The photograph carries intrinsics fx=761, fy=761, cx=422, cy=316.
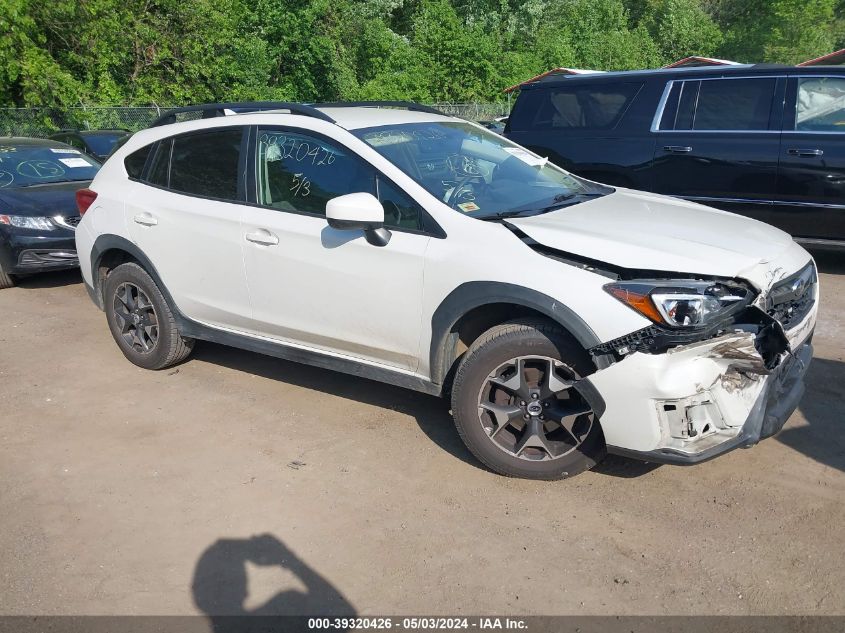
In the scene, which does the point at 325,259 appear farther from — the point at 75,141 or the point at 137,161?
the point at 75,141

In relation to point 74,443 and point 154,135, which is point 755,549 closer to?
point 74,443

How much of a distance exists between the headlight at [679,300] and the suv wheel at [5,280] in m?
6.93

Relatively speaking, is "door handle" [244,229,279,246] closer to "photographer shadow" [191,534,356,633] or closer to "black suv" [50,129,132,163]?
"photographer shadow" [191,534,356,633]

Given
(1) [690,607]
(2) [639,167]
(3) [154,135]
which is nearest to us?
(1) [690,607]

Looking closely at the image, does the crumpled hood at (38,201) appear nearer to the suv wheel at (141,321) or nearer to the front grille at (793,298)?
the suv wheel at (141,321)

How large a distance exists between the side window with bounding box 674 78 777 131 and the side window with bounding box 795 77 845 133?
26 centimetres

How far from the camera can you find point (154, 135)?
5.27 meters

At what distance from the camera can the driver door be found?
12.8 feet

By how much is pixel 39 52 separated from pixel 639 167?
18.5m

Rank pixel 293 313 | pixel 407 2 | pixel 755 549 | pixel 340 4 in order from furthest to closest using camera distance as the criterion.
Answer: pixel 407 2
pixel 340 4
pixel 293 313
pixel 755 549

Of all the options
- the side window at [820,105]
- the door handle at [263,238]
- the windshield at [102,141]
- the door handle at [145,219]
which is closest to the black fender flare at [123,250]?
the door handle at [145,219]

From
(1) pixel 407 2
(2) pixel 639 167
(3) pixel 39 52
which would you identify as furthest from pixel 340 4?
(2) pixel 639 167

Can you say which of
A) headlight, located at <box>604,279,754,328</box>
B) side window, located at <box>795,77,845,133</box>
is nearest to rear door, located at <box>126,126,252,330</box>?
headlight, located at <box>604,279,754,328</box>

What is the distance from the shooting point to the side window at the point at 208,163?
4.65 meters
